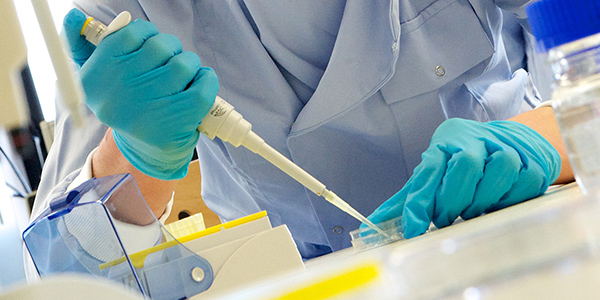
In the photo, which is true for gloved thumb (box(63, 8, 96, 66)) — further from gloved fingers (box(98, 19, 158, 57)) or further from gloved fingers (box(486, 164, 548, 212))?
gloved fingers (box(486, 164, 548, 212))

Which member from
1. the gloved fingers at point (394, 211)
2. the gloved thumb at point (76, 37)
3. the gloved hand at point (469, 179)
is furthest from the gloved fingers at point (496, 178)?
the gloved thumb at point (76, 37)

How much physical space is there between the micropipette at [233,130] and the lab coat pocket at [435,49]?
1.40 feet

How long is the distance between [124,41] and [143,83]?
8 centimetres

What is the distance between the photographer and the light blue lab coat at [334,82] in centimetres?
115

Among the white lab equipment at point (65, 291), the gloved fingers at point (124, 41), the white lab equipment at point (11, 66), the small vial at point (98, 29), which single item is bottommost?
the white lab equipment at point (65, 291)

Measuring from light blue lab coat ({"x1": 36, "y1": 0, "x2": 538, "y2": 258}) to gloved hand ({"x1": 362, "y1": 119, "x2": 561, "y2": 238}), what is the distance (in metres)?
0.39

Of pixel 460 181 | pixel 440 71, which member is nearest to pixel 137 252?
pixel 460 181

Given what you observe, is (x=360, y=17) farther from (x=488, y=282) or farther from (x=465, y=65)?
(x=488, y=282)

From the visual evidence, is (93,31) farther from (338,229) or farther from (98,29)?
(338,229)

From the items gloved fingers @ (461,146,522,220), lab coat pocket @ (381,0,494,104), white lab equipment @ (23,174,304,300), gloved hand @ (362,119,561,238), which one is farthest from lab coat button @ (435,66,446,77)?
white lab equipment @ (23,174,304,300)

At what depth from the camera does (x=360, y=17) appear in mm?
1135

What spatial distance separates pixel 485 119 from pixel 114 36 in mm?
955

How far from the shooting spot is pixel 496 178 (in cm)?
69

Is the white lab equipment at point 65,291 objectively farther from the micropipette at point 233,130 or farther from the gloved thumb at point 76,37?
the gloved thumb at point 76,37
